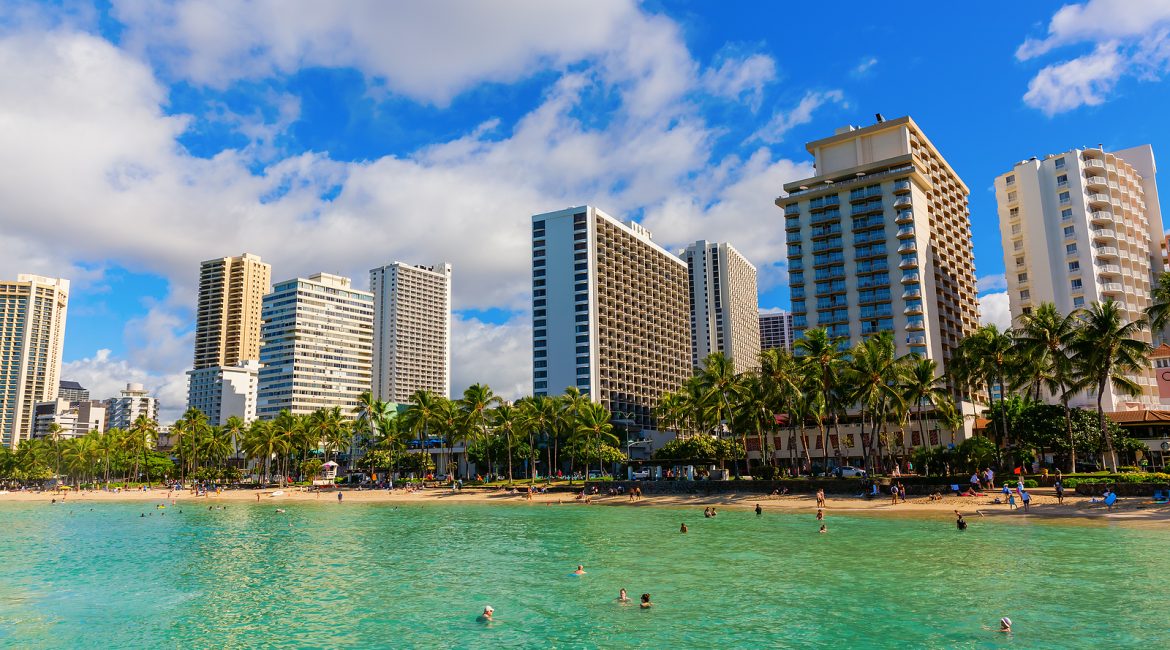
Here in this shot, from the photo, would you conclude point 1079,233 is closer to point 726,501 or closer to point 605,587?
point 726,501

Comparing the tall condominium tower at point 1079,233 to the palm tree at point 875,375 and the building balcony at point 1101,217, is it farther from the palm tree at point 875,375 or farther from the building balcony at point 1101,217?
the palm tree at point 875,375

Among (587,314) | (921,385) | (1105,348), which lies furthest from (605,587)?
(587,314)

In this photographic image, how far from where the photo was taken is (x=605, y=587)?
112 ft

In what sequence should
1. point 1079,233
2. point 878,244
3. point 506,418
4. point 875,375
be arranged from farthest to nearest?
point 878,244 → point 1079,233 → point 506,418 → point 875,375

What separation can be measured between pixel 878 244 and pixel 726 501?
6713 centimetres

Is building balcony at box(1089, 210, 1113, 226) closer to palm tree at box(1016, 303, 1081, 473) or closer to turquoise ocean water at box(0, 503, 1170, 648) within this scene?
palm tree at box(1016, 303, 1081, 473)

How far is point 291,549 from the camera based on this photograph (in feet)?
163

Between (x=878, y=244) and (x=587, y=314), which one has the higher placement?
(x=878, y=244)

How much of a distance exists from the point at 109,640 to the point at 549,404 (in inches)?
3365

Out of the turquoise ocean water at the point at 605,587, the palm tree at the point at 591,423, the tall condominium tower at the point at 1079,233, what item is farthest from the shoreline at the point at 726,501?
the tall condominium tower at the point at 1079,233

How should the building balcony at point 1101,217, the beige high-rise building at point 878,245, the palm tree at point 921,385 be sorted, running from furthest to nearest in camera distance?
1. the building balcony at point 1101,217
2. the beige high-rise building at point 878,245
3. the palm tree at point 921,385

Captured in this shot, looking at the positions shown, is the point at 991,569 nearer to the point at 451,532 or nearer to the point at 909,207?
the point at 451,532

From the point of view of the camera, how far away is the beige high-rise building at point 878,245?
402 feet

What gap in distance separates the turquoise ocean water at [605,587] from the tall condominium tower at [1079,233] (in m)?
89.5
